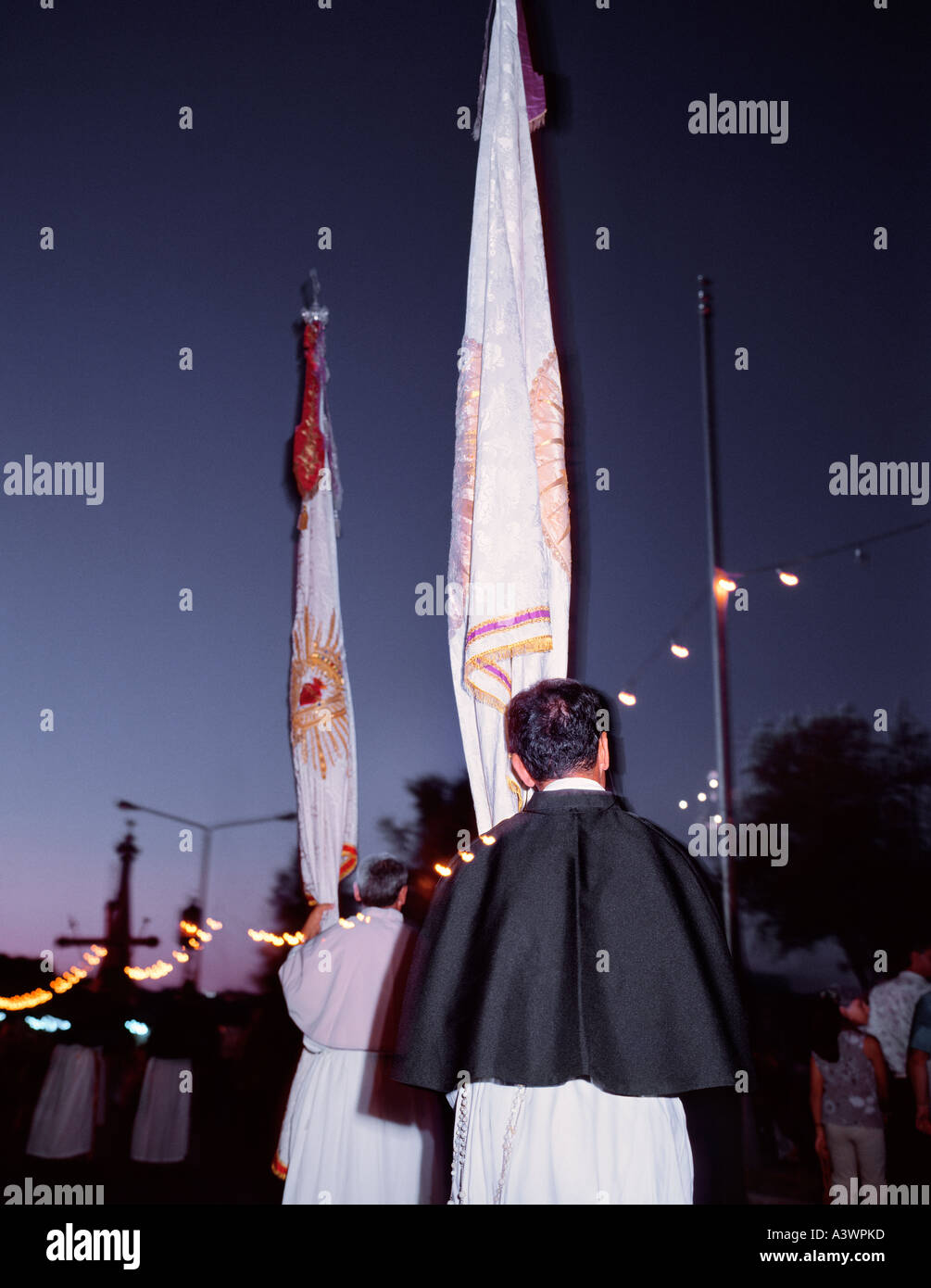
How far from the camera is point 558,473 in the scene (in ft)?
9.07

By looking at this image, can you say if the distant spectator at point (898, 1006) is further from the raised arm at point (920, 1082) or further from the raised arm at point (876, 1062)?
the raised arm at point (920, 1082)

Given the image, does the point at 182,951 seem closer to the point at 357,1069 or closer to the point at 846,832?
the point at 357,1069

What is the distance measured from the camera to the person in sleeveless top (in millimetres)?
4559

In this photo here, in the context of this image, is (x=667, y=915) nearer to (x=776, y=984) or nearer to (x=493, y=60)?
(x=493, y=60)

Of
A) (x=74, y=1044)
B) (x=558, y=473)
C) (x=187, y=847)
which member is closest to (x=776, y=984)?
(x=187, y=847)

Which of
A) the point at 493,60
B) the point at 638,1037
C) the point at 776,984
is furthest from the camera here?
the point at 776,984

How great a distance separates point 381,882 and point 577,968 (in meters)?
2.23

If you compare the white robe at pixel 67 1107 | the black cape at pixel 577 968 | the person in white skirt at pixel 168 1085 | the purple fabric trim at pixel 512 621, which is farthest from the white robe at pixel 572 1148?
the person in white skirt at pixel 168 1085

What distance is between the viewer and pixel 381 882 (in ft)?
14.0

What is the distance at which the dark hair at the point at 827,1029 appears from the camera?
4645 millimetres

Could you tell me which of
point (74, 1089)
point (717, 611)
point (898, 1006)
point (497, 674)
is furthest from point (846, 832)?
point (497, 674)

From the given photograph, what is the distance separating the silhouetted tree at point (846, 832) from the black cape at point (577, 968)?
9.81 meters

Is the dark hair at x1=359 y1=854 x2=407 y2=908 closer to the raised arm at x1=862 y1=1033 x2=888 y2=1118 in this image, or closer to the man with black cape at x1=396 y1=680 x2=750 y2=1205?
the man with black cape at x1=396 y1=680 x2=750 y2=1205

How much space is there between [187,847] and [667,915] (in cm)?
651
